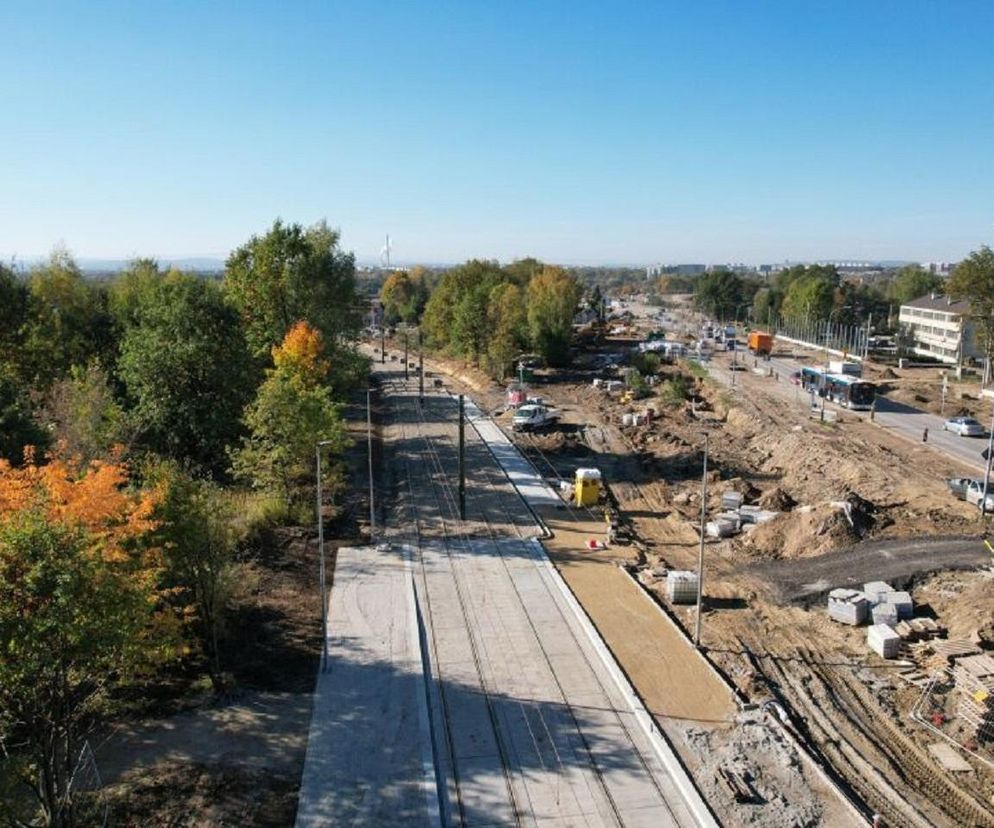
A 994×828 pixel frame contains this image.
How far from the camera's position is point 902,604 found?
21.3 meters

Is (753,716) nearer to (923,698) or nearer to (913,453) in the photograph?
(923,698)

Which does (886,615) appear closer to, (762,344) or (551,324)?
(551,324)

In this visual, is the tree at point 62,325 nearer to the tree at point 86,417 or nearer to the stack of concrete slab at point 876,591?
the tree at point 86,417

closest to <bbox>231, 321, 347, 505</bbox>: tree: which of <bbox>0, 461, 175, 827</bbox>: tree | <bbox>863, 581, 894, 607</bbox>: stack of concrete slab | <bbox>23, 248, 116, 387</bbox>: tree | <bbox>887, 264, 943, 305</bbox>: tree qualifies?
<bbox>0, 461, 175, 827</bbox>: tree

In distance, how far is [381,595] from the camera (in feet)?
75.5

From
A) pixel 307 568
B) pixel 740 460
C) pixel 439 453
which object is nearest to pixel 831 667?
pixel 307 568

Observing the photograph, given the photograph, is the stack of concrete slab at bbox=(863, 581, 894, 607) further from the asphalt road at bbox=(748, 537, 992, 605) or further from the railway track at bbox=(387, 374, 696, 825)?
the railway track at bbox=(387, 374, 696, 825)

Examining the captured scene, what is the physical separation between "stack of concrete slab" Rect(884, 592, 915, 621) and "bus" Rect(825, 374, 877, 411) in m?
27.7

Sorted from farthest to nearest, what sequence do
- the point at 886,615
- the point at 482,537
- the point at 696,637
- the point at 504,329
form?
the point at 504,329
the point at 482,537
the point at 886,615
the point at 696,637

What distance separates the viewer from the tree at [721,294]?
127 meters

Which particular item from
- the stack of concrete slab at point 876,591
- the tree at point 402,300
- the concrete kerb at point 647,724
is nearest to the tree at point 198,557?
the concrete kerb at point 647,724

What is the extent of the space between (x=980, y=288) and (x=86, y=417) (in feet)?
180

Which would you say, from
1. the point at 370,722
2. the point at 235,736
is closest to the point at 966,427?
the point at 370,722

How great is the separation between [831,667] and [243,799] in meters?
14.1
